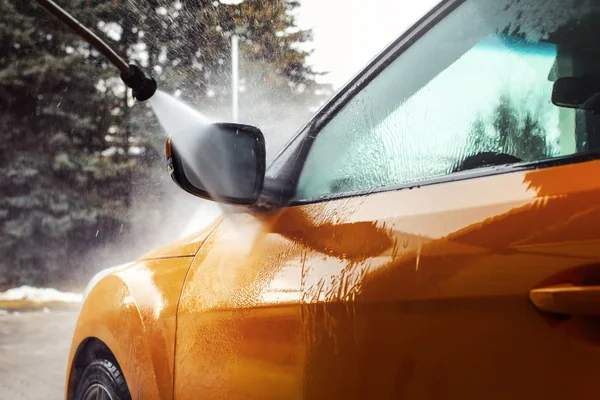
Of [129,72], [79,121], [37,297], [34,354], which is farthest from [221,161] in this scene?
[79,121]

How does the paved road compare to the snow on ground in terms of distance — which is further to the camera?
the snow on ground

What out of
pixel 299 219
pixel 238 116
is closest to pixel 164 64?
pixel 238 116

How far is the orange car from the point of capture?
140 centimetres

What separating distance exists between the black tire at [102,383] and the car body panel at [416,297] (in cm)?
62

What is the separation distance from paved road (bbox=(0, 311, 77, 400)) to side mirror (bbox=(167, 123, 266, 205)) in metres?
4.32

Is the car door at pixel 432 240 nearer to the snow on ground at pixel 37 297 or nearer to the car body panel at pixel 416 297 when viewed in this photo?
the car body panel at pixel 416 297

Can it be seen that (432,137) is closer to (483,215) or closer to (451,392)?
(483,215)

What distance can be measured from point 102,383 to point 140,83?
170cm

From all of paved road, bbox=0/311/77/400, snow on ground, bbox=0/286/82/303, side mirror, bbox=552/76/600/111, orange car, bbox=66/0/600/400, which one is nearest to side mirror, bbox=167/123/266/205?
orange car, bbox=66/0/600/400

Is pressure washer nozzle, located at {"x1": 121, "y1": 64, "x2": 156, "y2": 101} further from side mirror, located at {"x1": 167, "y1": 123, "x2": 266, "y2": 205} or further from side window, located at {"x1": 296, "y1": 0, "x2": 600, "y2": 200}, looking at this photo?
side window, located at {"x1": 296, "y1": 0, "x2": 600, "y2": 200}

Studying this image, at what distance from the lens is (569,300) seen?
1.35 metres

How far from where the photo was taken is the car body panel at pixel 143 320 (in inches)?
100

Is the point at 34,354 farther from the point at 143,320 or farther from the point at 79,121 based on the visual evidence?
the point at 79,121

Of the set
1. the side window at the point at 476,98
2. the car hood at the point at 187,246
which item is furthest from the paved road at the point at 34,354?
the side window at the point at 476,98
